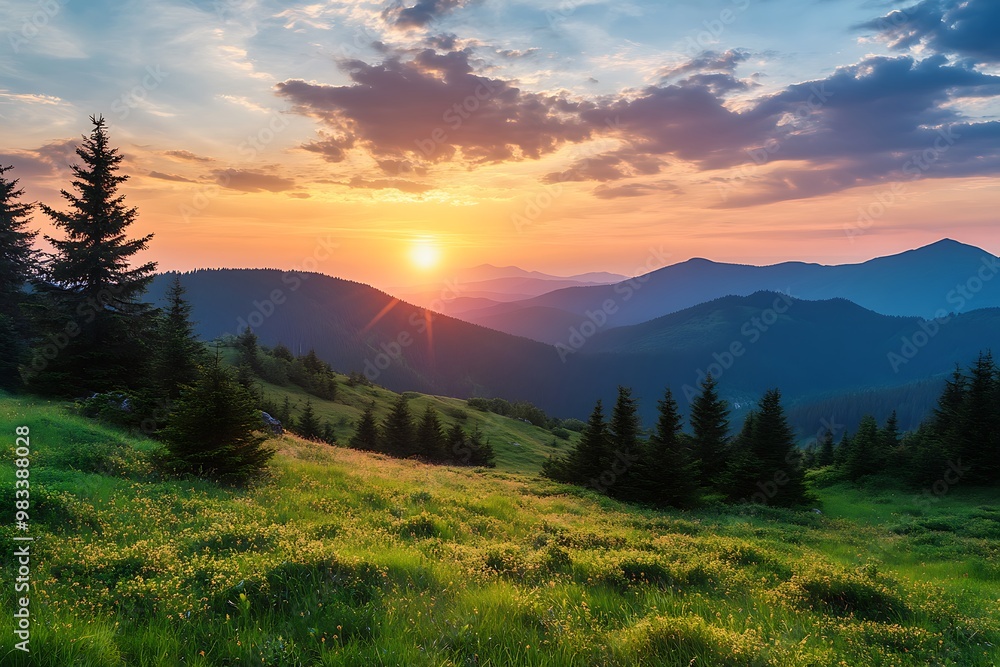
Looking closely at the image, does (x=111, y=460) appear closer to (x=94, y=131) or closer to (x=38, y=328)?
(x=38, y=328)

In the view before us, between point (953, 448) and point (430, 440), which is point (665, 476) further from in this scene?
point (430, 440)

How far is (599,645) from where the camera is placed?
4.74 metres

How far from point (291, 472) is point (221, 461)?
2.19 m

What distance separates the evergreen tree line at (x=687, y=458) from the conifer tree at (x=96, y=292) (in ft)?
90.6

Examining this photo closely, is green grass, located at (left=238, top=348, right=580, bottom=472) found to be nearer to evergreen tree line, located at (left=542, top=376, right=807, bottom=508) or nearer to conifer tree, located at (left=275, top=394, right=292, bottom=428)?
conifer tree, located at (left=275, top=394, right=292, bottom=428)

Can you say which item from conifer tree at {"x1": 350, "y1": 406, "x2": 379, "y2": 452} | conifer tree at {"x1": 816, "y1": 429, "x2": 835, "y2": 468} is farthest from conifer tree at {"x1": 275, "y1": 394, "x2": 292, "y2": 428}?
conifer tree at {"x1": 816, "y1": 429, "x2": 835, "y2": 468}

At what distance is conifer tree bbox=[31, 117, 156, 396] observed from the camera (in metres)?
25.3

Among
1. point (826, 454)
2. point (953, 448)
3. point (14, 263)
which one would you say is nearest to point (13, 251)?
point (14, 263)

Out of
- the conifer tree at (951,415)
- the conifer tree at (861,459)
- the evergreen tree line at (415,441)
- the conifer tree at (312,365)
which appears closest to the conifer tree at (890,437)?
the conifer tree at (861,459)

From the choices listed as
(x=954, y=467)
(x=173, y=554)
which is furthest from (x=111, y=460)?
(x=954, y=467)

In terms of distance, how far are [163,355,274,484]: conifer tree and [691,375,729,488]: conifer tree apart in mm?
29859

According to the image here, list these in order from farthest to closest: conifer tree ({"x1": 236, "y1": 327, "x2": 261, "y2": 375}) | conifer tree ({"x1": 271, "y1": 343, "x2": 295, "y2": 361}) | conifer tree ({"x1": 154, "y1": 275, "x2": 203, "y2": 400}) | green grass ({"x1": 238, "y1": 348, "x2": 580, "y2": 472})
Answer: conifer tree ({"x1": 271, "y1": 343, "x2": 295, "y2": 361}) → conifer tree ({"x1": 236, "y1": 327, "x2": 261, "y2": 375}) → green grass ({"x1": 238, "y1": 348, "x2": 580, "y2": 472}) → conifer tree ({"x1": 154, "y1": 275, "x2": 203, "y2": 400})

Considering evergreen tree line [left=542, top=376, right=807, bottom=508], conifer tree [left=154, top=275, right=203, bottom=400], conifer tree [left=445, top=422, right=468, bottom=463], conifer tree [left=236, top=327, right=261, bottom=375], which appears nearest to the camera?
conifer tree [left=154, top=275, right=203, bottom=400]

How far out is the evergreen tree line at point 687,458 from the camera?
2661 cm
